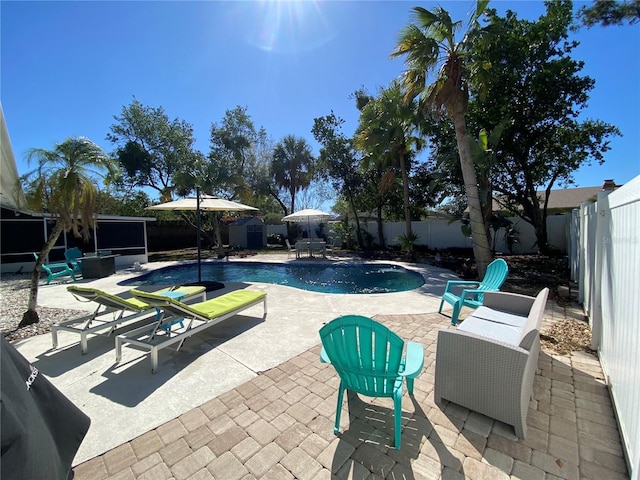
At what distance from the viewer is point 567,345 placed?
3.88m

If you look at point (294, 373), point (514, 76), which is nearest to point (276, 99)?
point (514, 76)

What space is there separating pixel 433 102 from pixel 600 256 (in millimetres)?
6402

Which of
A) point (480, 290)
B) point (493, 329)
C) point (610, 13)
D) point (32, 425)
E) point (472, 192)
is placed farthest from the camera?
point (610, 13)

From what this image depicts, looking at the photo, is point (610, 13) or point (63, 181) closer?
point (63, 181)

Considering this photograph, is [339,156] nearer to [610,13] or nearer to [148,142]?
[610,13]

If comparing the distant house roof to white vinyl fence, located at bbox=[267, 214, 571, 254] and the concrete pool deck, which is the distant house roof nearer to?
white vinyl fence, located at bbox=[267, 214, 571, 254]

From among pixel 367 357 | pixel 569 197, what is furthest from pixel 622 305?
pixel 569 197

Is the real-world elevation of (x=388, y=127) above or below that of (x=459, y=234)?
above

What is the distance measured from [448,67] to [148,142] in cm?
2087

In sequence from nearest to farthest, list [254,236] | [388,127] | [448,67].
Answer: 1. [448,67]
2. [388,127]
3. [254,236]

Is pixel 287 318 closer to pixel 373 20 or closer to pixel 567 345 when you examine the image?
pixel 567 345

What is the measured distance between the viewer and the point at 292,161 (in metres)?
22.1

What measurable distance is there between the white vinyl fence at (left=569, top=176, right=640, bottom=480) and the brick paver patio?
252 mm

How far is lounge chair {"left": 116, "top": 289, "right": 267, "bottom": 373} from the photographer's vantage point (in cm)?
344
